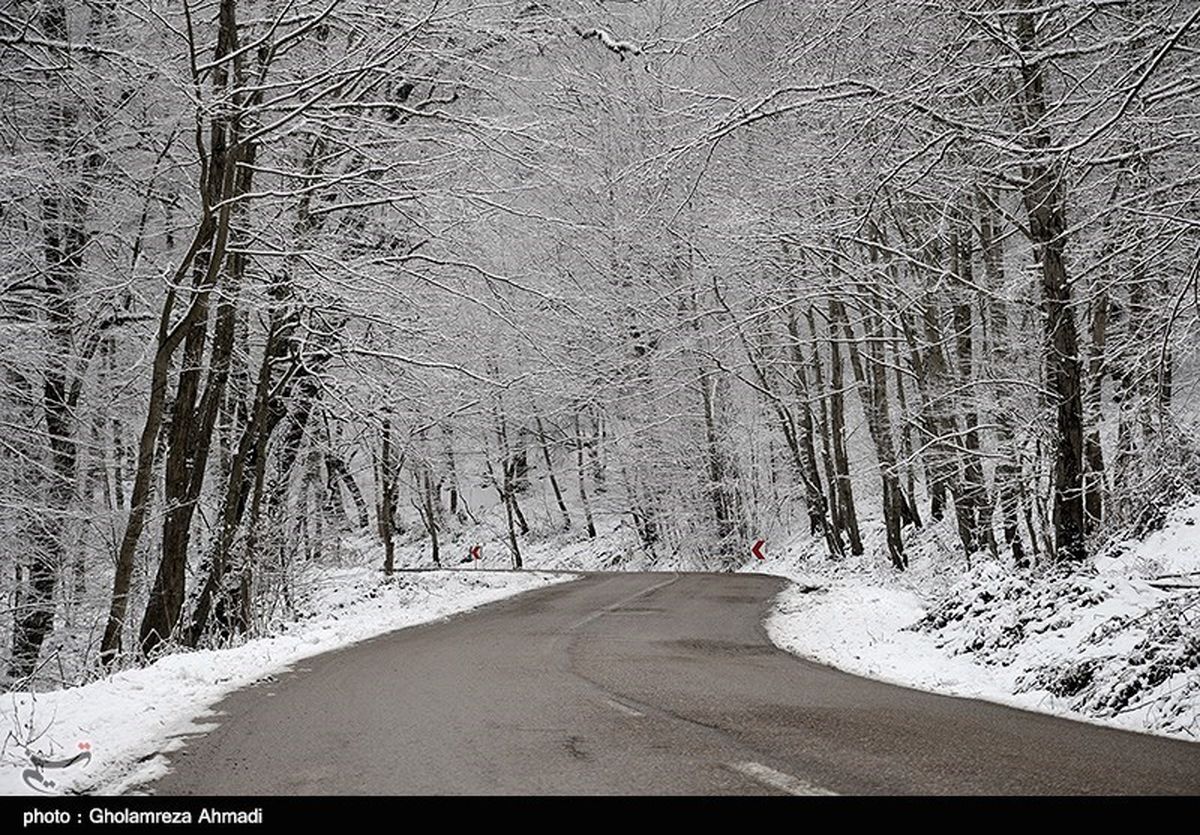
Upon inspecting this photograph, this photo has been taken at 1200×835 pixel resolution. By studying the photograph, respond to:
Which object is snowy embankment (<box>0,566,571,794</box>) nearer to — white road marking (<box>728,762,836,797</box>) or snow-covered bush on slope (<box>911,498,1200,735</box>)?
white road marking (<box>728,762,836,797</box>)

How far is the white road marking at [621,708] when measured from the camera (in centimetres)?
792

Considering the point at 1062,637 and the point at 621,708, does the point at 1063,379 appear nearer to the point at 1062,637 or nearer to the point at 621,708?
the point at 1062,637

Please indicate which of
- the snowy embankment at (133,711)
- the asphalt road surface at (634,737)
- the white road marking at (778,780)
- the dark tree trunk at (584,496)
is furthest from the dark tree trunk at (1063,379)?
the dark tree trunk at (584,496)

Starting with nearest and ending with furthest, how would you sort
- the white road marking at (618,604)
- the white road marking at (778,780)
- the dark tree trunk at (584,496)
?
the white road marking at (778,780) → the white road marking at (618,604) → the dark tree trunk at (584,496)

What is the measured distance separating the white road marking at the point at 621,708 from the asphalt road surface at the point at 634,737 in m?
0.03

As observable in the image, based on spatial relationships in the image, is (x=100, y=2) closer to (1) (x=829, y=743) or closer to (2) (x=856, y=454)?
(1) (x=829, y=743)

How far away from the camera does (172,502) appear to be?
50.6 ft

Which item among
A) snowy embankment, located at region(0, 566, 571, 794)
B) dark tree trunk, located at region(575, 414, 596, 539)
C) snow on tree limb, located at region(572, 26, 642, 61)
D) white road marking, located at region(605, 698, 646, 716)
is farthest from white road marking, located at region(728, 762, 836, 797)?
dark tree trunk, located at region(575, 414, 596, 539)

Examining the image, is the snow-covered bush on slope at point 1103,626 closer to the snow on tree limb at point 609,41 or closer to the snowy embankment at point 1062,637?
the snowy embankment at point 1062,637

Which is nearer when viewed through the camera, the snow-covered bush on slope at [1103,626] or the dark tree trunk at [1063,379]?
the snow-covered bush on slope at [1103,626]

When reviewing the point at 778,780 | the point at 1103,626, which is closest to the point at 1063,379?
the point at 1103,626

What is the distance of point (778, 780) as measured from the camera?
5.52 meters

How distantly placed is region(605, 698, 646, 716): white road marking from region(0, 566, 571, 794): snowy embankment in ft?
9.68

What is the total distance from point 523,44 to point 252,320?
321 inches
